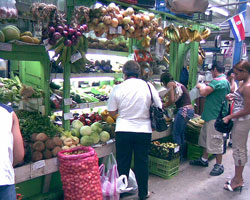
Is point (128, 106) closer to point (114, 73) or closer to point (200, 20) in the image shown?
point (114, 73)

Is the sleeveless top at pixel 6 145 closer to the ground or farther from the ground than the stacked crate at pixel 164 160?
farther from the ground

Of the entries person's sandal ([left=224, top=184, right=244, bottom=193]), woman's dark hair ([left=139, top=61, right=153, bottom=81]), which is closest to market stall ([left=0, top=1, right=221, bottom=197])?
woman's dark hair ([left=139, top=61, right=153, bottom=81])

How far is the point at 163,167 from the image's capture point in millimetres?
4523

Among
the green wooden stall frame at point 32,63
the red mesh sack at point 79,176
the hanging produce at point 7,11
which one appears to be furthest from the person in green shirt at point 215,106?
the hanging produce at point 7,11

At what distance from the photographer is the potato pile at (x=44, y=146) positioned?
3102 millimetres

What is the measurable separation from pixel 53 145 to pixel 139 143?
1.08 m

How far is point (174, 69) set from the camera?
5.92 m

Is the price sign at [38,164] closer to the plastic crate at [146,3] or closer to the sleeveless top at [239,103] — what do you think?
the sleeveless top at [239,103]

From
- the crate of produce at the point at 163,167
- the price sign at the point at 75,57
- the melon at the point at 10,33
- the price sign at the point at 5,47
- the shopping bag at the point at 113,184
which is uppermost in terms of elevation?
the melon at the point at 10,33

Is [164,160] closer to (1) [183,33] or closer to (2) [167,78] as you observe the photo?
(2) [167,78]

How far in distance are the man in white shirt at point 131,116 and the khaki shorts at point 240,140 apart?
1.31 meters

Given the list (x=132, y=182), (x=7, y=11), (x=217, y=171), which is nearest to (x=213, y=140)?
(x=217, y=171)

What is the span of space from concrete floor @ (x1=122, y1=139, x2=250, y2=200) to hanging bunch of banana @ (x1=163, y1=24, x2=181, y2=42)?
2.52 metres

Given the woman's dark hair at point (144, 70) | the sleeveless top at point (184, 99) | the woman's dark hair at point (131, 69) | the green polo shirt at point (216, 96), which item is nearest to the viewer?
the woman's dark hair at point (131, 69)
